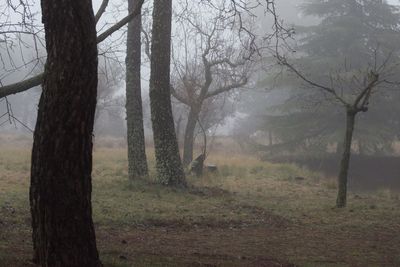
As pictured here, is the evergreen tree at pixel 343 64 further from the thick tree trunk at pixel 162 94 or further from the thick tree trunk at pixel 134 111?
the thick tree trunk at pixel 162 94

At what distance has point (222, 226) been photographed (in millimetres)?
9539

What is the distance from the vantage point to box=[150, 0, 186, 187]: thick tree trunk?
1334 cm

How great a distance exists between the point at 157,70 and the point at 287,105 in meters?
19.2

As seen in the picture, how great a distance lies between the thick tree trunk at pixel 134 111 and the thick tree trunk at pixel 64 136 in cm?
1067

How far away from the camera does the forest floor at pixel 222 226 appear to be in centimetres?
632

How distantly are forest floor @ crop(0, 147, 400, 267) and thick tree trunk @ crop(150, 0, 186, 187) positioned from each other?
75 centimetres

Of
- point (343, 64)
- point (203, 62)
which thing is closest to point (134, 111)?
point (203, 62)

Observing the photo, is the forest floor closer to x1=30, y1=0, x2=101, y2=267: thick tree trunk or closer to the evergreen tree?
x1=30, y1=0, x2=101, y2=267: thick tree trunk

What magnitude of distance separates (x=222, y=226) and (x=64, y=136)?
6084 millimetres

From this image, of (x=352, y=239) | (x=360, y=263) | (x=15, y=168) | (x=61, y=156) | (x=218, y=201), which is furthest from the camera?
(x=15, y=168)

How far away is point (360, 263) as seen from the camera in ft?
21.4

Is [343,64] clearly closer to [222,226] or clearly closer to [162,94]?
[162,94]

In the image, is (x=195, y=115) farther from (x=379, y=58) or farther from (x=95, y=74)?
(x=95, y=74)

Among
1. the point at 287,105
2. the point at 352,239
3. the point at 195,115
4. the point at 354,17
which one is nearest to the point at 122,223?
the point at 352,239
